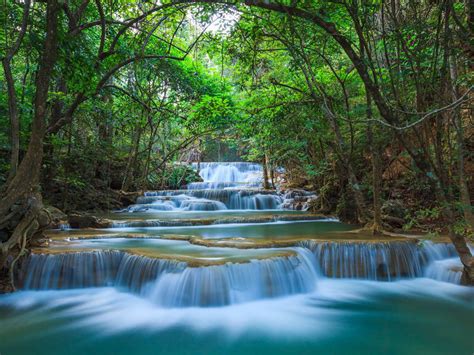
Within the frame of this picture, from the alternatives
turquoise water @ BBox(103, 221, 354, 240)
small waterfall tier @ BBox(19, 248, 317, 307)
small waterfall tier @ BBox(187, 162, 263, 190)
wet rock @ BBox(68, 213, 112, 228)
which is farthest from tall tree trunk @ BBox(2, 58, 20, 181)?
small waterfall tier @ BBox(187, 162, 263, 190)

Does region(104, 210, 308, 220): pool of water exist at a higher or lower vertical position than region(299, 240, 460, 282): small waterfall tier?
higher

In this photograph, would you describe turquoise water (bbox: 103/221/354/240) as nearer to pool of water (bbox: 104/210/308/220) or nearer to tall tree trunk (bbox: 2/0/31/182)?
pool of water (bbox: 104/210/308/220)

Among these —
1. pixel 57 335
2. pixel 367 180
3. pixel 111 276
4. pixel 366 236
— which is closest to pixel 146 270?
pixel 111 276

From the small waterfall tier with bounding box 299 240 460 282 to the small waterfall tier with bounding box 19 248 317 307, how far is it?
1.29 feet

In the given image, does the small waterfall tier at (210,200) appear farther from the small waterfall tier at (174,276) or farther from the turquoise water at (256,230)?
the small waterfall tier at (174,276)

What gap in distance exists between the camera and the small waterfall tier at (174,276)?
16.6 feet

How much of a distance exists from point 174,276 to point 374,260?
3.82 metres

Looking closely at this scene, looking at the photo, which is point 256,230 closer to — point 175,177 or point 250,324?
point 250,324

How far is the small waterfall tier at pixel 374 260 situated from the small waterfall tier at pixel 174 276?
0.39 m

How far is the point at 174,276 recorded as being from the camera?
5.24 m

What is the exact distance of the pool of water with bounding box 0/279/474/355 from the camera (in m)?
4.03

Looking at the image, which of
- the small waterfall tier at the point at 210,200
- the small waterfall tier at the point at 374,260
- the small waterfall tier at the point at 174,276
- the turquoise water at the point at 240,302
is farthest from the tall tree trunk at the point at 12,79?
the small waterfall tier at the point at 210,200

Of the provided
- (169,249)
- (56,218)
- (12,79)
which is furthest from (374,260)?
(56,218)

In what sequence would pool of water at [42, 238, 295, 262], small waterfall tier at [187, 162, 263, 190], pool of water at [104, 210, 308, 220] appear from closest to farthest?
pool of water at [42, 238, 295, 262] < pool of water at [104, 210, 308, 220] < small waterfall tier at [187, 162, 263, 190]
